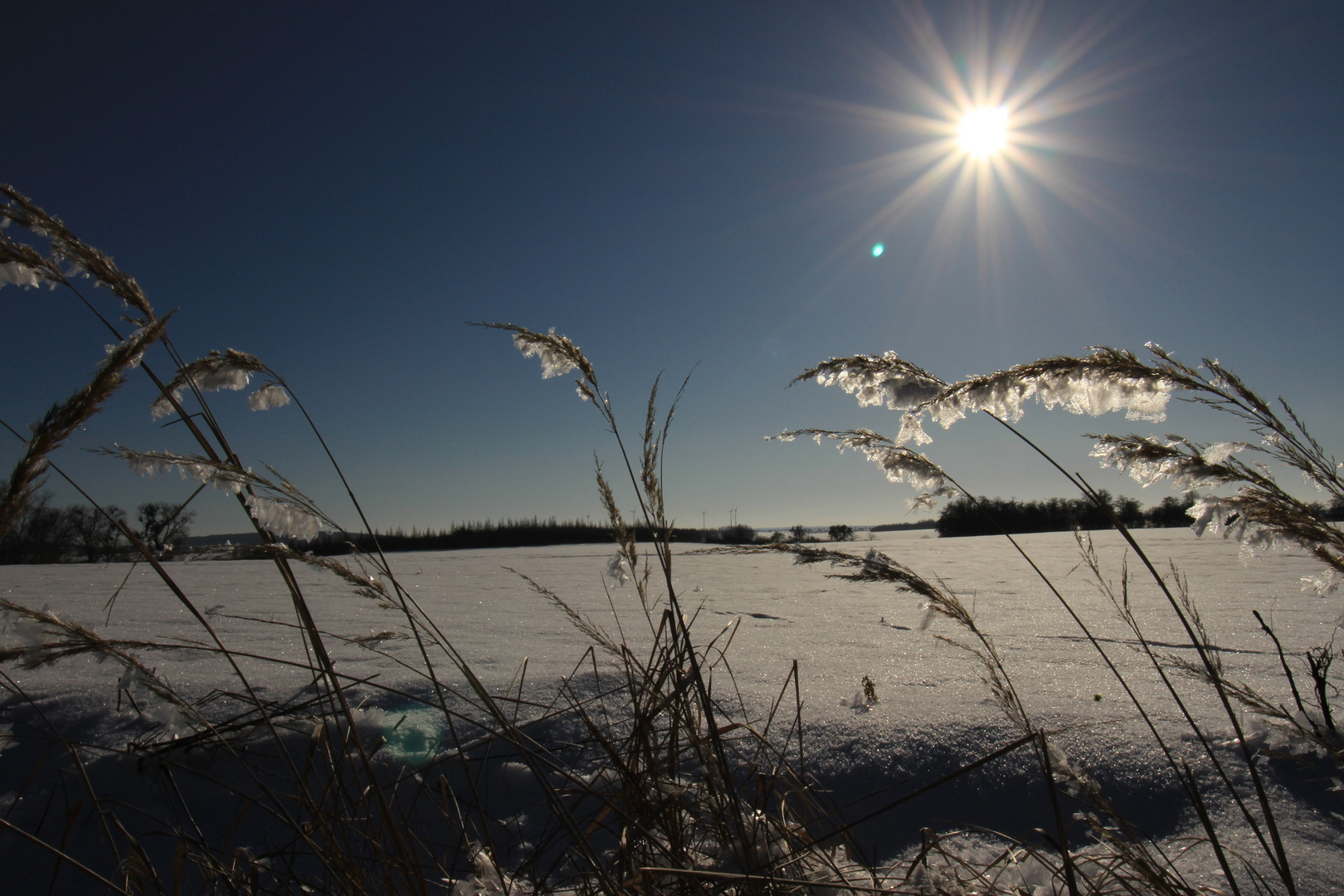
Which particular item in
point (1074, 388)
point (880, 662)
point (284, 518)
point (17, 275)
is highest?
point (17, 275)

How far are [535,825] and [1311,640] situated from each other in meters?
3.57

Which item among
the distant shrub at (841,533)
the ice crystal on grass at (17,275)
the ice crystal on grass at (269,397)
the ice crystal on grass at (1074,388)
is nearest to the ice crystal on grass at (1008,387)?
Answer: the ice crystal on grass at (1074,388)

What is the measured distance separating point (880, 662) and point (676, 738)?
1.58 metres

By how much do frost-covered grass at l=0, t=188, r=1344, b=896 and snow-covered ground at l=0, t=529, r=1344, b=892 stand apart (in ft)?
0.05

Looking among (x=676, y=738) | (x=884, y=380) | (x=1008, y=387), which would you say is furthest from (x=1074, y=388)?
(x=676, y=738)

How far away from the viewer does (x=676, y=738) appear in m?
1.31

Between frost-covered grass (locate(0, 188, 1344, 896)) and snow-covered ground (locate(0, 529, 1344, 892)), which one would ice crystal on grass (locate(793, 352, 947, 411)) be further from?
snow-covered ground (locate(0, 529, 1344, 892))

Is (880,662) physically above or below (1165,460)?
below

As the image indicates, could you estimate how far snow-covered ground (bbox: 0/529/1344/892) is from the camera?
1525 mm

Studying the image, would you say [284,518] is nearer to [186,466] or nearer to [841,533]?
[186,466]

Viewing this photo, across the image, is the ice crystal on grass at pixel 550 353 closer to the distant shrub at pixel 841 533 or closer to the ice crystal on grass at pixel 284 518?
the ice crystal on grass at pixel 284 518

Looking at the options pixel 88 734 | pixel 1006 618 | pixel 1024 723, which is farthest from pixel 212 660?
pixel 1006 618

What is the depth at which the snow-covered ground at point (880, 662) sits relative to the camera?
60.1 inches

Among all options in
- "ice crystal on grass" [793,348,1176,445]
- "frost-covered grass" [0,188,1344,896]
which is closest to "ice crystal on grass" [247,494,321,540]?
"frost-covered grass" [0,188,1344,896]
